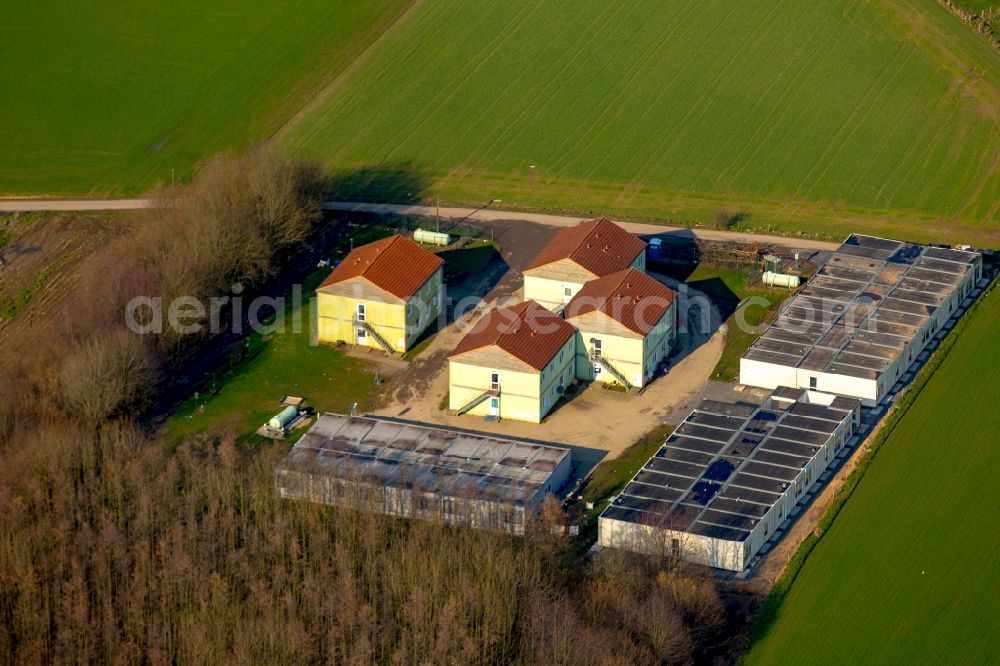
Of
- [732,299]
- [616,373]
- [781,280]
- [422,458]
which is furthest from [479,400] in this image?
[781,280]

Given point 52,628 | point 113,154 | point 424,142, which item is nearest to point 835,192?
point 424,142

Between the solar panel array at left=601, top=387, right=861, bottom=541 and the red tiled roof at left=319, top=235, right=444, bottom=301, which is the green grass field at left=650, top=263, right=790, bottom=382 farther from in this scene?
the red tiled roof at left=319, top=235, right=444, bottom=301

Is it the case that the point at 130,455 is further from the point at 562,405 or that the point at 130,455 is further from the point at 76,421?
the point at 562,405

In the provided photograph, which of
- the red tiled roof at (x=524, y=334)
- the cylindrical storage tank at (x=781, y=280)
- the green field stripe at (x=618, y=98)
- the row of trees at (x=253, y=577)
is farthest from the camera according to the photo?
the green field stripe at (x=618, y=98)

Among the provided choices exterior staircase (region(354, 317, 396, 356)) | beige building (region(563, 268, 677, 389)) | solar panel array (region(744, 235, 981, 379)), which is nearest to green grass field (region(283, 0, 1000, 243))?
solar panel array (region(744, 235, 981, 379))

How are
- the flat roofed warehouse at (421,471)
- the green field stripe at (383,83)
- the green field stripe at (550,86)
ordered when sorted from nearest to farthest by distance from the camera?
the flat roofed warehouse at (421,471) → the green field stripe at (550,86) → the green field stripe at (383,83)

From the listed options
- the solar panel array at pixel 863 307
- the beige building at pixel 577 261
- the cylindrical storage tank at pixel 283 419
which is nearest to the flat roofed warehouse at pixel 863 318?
the solar panel array at pixel 863 307

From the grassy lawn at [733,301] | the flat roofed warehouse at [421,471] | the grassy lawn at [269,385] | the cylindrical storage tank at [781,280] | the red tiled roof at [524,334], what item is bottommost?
the grassy lawn at [269,385]

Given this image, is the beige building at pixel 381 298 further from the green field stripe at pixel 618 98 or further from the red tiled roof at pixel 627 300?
the green field stripe at pixel 618 98
